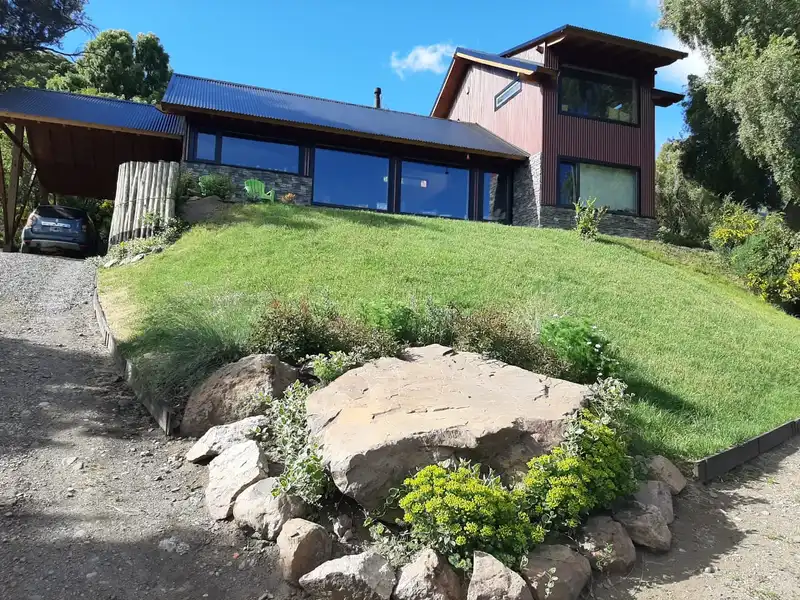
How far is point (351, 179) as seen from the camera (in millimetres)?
16781

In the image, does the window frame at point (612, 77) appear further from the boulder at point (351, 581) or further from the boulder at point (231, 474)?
the boulder at point (351, 581)

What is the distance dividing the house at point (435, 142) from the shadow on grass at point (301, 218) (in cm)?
327

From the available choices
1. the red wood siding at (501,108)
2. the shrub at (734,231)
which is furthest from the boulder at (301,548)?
the red wood siding at (501,108)

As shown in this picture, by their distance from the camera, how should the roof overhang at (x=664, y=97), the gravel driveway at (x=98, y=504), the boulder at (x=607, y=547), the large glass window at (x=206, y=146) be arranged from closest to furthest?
1. the gravel driveway at (x=98, y=504)
2. the boulder at (x=607, y=547)
3. the large glass window at (x=206, y=146)
4. the roof overhang at (x=664, y=97)

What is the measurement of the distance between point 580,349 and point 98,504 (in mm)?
4065

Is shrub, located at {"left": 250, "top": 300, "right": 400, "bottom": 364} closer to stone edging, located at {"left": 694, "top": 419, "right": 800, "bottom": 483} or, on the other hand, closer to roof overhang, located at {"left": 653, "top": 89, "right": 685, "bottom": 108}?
stone edging, located at {"left": 694, "top": 419, "right": 800, "bottom": 483}

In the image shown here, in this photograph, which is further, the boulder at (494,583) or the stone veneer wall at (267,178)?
the stone veneer wall at (267,178)

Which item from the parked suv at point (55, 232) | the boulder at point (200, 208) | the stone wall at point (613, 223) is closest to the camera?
the boulder at point (200, 208)

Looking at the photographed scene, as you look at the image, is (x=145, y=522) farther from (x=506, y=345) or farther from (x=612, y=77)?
(x=612, y=77)

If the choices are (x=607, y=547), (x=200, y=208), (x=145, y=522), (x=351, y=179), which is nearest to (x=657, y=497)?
(x=607, y=547)

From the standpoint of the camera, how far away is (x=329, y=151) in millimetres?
16547

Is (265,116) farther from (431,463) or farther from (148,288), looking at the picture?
(431,463)

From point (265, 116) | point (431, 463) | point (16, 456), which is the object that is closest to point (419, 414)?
point (431, 463)

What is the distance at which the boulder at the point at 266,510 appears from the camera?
3.35m
